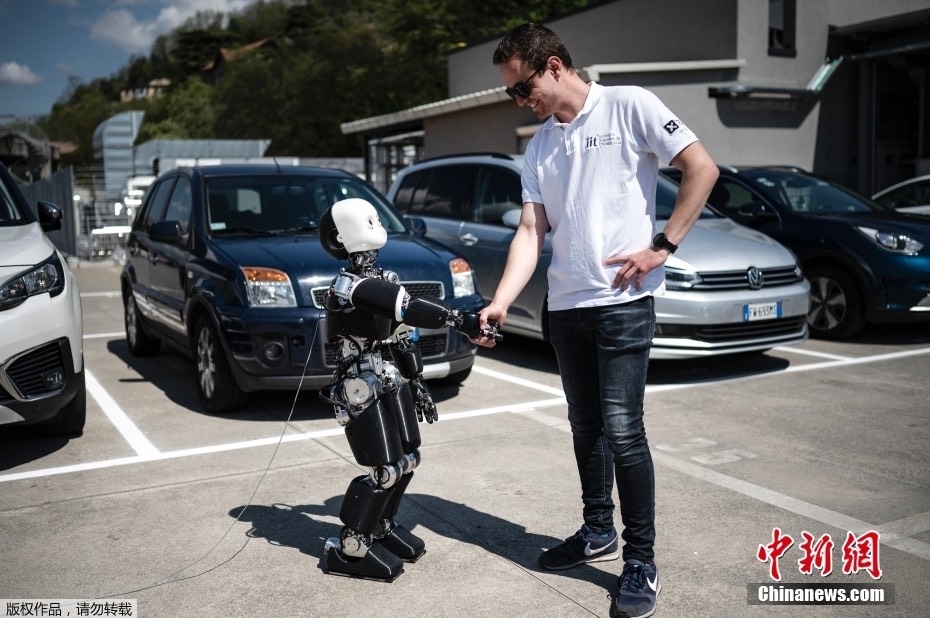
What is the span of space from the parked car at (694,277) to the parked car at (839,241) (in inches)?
45.6

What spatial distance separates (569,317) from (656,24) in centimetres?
1574

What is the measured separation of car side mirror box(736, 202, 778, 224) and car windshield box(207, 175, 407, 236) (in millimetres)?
3654

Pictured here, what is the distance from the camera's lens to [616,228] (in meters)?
3.28

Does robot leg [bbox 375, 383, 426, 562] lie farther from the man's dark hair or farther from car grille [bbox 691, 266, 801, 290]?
car grille [bbox 691, 266, 801, 290]

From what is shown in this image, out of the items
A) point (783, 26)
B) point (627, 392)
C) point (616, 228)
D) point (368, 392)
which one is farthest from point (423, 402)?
point (783, 26)

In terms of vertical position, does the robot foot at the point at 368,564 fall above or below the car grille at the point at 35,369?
below

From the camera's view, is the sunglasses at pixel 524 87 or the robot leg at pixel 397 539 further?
the robot leg at pixel 397 539

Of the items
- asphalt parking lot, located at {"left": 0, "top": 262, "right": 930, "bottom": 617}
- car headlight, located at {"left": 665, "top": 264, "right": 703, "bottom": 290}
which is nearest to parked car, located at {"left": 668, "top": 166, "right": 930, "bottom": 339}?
asphalt parking lot, located at {"left": 0, "top": 262, "right": 930, "bottom": 617}

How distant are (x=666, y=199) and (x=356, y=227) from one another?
5248 mm

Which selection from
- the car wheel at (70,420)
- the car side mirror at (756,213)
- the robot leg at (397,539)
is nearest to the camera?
the robot leg at (397,539)

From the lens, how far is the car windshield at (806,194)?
31.3ft

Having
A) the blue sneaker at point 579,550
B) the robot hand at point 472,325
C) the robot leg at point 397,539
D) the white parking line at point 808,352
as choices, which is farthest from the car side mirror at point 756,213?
the robot hand at point 472,325

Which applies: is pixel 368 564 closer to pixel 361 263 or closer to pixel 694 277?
pixel 361 263

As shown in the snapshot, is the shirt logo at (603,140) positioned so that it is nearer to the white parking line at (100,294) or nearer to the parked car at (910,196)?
the parked car at (910,196)
